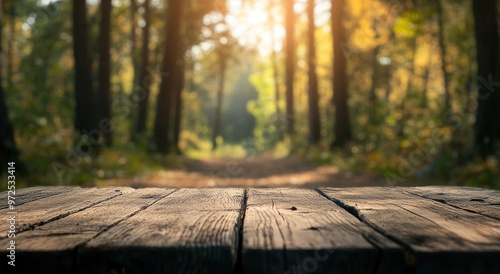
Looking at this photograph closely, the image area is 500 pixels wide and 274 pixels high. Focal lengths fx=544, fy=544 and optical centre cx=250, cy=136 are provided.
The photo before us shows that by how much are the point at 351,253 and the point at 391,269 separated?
0.12 metres

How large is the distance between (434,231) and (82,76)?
42.1 feet

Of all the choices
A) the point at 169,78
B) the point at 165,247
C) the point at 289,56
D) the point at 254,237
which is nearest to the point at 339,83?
the point at 169,78

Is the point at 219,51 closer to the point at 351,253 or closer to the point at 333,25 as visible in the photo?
the point at 333,25

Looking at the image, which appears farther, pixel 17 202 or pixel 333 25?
pixel 333 25

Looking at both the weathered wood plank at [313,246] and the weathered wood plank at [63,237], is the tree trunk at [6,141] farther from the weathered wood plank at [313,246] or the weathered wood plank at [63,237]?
the weathered wood plank at [313,246]

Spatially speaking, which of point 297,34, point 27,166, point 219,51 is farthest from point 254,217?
point 297,34

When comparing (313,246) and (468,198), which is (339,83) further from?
(313,246)

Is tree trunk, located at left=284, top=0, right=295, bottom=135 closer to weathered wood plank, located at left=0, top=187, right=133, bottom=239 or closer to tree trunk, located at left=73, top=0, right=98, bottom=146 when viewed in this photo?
tree trunk, located at left=73, top=0, right=98, bottom=146

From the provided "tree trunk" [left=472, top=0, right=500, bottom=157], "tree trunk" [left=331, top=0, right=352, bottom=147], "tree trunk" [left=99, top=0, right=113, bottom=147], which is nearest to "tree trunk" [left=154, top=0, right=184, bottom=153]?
"tree trunk" [left=99, top=0, right=113, bottom=147]

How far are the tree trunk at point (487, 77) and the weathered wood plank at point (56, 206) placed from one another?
8.65 meters

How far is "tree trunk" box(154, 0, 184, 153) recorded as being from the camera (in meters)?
19.4

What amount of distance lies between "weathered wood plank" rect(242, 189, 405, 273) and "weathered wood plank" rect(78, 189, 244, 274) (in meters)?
0.06

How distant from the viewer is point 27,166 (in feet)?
30.6

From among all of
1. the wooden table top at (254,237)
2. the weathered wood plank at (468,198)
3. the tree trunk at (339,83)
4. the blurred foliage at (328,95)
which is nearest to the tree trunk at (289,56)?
the blurred foliage at (328,95)
